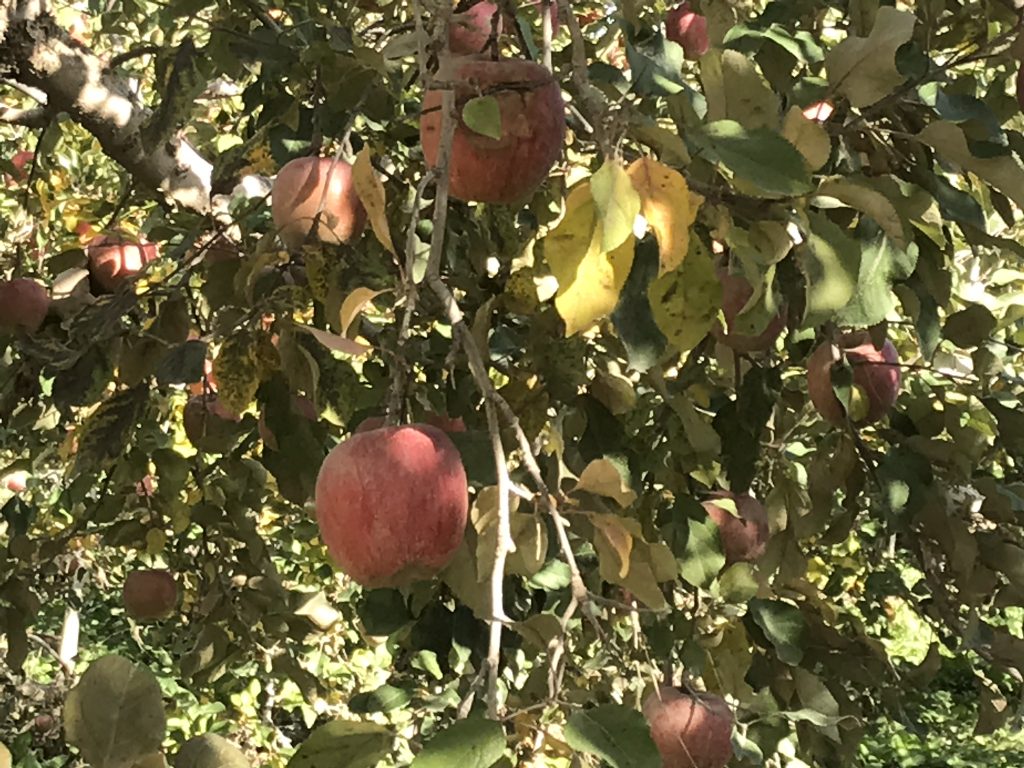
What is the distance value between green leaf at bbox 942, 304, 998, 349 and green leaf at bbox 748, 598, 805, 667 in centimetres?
39

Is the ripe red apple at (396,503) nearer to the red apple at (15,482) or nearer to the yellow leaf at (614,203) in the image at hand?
the yellow leaf at (614,203)

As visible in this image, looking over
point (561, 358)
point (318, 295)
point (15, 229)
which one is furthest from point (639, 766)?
point (15, 229)

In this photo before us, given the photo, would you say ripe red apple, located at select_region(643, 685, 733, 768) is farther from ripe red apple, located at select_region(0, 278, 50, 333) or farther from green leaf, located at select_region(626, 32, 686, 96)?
ripe red apple, located at select_region(0, 278, 50, 333)

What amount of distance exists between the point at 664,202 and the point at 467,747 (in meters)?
0.33

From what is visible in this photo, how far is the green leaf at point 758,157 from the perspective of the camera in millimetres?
708

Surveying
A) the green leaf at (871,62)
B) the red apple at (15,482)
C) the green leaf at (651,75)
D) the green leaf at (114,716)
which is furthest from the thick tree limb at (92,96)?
the red apple at (15,482)

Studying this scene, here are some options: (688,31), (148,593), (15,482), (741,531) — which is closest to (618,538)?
(741,531)

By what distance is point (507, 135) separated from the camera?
90 centimetres

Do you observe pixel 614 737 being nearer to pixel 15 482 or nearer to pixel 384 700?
pixel 384 700

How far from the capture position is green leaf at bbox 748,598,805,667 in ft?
4.53

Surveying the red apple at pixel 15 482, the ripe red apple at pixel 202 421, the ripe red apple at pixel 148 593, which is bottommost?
the red apple at pixel 15 482

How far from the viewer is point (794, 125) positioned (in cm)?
82

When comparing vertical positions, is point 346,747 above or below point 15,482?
above

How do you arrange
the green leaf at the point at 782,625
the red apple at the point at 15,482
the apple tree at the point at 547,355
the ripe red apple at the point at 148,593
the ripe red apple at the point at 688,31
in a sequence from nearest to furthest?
the apple tree at the point at 547,355, the green leaf at the point at 782,625, the ripe red apple at the point at 688,31, the ripe red apple at the point at 148,593, the red apple at the point at 15,482
